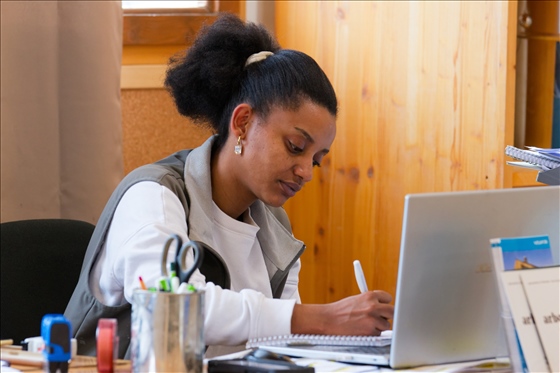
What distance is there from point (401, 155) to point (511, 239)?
1.45 meters

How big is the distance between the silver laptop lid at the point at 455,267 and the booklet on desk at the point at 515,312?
0.04 meters

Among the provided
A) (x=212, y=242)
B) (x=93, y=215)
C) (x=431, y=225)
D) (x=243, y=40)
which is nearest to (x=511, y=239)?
(x=431, y=225)

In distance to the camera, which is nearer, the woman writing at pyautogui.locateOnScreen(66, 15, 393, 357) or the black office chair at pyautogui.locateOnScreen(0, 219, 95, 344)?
the woman writing at pyautogui.locateOnScreen(66, 15, 393, 357)

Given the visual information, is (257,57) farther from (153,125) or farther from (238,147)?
(153,125)

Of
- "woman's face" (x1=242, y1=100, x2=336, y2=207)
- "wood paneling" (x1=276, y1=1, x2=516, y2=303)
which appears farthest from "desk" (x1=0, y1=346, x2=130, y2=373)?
"wood paneling" (x1=276, y1=1, x2=516, y2=303)

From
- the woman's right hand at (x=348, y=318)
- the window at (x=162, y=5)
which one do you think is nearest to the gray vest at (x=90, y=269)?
the woman's right hand at (x=348, y=318)

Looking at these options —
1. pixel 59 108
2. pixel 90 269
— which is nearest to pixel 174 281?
pixel 90 269

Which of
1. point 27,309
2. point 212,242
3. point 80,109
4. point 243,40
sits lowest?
point 27,309

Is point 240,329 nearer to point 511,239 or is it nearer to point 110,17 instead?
point 511,239

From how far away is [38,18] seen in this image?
7.04 ft

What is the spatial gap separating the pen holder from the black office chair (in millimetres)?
695

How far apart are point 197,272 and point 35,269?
429 millimetres

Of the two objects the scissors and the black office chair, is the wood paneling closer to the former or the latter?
the black office chair

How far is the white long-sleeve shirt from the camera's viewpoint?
138 cm
